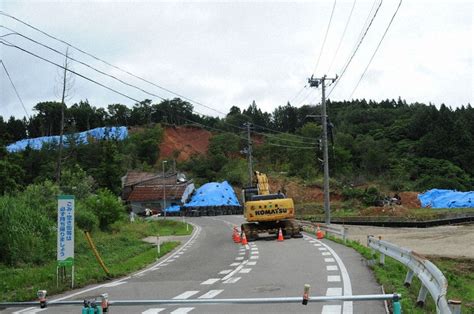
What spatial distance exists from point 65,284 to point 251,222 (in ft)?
52.1

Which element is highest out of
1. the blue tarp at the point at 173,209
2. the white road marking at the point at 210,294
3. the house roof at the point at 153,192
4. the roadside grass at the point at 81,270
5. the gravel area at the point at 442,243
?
the house roof at the point at 153,192

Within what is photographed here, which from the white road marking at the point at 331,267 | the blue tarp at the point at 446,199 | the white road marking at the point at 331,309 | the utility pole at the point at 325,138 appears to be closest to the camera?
the white road marking at the point at 331,309

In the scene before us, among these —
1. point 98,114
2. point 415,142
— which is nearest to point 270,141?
point 415,142

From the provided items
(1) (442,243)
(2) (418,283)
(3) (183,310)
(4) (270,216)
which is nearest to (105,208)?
(4) (270,216)

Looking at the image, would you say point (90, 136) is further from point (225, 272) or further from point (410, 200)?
point (225, 272)

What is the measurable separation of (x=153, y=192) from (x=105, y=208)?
5654 cm

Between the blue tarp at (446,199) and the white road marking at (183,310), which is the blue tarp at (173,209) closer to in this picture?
the blue tarp at (446,199)

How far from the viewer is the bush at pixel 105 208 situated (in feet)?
108

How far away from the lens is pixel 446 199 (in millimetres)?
64688

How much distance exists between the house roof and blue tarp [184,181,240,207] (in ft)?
11.6

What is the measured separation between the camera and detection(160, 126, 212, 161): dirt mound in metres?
130

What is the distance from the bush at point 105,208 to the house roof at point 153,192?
51176 mm

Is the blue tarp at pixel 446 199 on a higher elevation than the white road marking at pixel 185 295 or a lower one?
higher

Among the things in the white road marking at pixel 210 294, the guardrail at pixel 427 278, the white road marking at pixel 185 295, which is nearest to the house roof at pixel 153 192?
the guardrail at pixel 427 278
